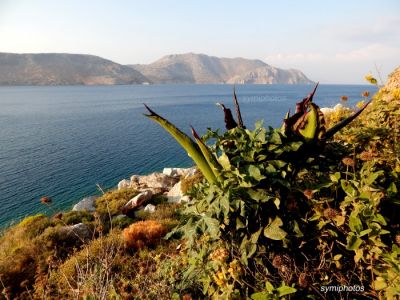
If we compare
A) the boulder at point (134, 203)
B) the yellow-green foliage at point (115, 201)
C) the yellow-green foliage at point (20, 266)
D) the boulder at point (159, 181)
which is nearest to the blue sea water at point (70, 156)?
the boulder at point (159, 181)

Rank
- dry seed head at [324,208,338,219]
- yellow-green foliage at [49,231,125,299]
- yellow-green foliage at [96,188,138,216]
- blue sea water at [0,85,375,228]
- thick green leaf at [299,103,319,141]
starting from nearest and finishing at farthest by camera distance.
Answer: dry seed head at [324,208,338,219] < thick green leaf at [299,103,319,141] < yellow-green foliage at [49,231,125,299] < yellow-green foliage at [96,188,138,216] < blue sea water at [0,85,375,228]

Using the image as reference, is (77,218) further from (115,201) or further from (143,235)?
(143,235)

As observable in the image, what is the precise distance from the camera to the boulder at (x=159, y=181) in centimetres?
1708

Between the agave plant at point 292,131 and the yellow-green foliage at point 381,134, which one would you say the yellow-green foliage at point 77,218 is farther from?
the yellow-green foliage at point 381,134

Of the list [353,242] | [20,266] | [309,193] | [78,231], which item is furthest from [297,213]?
[78,231]

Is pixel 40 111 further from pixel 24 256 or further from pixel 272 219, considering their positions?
pixel 272 219

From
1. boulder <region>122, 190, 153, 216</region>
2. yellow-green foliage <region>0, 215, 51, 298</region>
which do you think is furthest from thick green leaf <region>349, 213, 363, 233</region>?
boulder <region>122, 190, 153, 216</region>

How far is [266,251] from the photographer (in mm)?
2453

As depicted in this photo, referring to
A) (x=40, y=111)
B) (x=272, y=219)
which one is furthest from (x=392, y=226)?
(x=40, y=111)

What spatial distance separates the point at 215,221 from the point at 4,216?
63.1ft

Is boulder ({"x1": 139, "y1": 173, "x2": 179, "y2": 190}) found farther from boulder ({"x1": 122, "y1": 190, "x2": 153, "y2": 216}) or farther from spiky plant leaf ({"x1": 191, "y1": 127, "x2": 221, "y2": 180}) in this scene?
spiky plant leaf ({"x1": 191, "y1": 127, "x2": 221, "y2": 180})

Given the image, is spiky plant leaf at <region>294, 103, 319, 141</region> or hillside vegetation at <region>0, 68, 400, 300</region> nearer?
hillside vegetation at <region>0, 68, 400, 300</region>

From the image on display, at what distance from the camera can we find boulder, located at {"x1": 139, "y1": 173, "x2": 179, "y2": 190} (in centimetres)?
1708

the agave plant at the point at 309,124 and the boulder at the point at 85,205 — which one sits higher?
the agave plant at the point at 309,124
